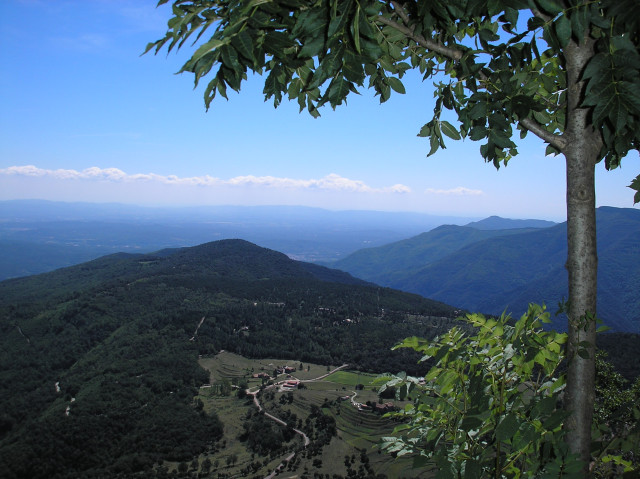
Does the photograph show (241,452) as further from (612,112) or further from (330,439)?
(612,112)

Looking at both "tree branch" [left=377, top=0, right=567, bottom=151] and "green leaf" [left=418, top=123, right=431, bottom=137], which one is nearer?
"tree branch" [left=377, top=0, right=567, bottom=151]

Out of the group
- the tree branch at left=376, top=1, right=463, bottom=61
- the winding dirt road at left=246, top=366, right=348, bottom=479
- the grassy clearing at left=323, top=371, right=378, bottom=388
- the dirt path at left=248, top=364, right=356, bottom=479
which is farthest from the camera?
the grassy clearing at left=323, top=371, right=378, bottom=388

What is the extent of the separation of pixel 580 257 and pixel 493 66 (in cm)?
105

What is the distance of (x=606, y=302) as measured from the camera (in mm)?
139375

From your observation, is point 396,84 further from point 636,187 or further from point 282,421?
point 282,421

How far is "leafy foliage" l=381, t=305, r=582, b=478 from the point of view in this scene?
1.51 metres

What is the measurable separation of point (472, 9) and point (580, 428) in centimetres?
184

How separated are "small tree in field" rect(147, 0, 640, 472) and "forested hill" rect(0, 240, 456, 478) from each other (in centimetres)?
3937

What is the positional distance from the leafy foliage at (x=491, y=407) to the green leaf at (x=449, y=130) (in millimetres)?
1084

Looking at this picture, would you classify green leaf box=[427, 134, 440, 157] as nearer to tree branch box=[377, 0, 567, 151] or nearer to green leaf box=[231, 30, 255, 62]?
tree branch box=[377, 0, 567, 151]

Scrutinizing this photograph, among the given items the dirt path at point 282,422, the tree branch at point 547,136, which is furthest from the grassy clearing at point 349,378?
the tree branch at point 547,136

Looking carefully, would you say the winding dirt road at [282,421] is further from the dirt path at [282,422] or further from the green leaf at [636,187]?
the green leaf at [636,187]

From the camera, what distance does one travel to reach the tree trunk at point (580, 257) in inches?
65.2

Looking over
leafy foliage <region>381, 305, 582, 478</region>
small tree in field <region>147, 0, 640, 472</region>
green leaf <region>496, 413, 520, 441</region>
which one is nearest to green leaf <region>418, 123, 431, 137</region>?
small tree in field <region>147, 0, 640, 472</region>
